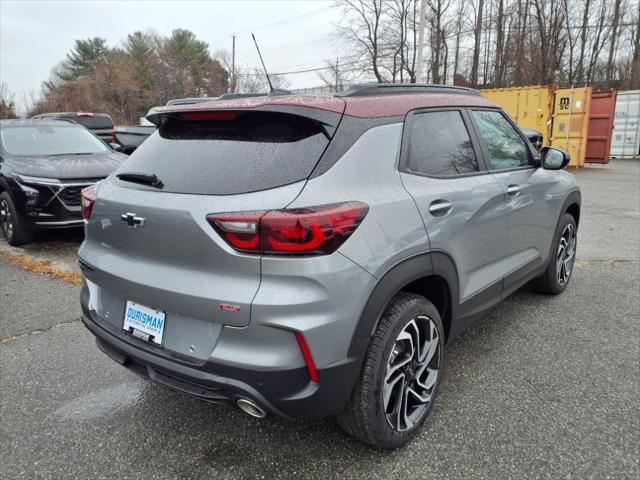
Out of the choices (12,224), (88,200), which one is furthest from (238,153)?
(12,224)

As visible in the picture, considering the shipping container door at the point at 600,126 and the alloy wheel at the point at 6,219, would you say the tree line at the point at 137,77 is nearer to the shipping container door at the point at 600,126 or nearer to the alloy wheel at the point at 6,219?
the shipping container door at the point at 600,126

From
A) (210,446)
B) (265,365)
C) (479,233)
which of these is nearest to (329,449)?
(210,446)

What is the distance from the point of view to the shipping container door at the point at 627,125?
17828 mm

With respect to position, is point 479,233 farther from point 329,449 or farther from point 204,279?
point 204,279

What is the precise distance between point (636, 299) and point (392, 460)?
322cm

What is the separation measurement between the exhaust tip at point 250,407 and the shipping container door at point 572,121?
15683 mm

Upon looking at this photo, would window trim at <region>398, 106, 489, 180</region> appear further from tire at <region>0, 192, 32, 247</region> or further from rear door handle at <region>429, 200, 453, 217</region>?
tire at <region>0, 192, 32, 247</region>

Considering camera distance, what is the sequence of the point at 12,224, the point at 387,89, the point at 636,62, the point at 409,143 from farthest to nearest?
1. the point at 636,62
2. the point at 12,224
3. the point at 387,89
4. the point at 409,143

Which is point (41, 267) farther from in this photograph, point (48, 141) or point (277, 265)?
point (277, 265)

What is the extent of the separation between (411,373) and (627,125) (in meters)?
20.4

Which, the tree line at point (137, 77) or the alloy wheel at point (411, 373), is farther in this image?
the tree line at point (137, 77)

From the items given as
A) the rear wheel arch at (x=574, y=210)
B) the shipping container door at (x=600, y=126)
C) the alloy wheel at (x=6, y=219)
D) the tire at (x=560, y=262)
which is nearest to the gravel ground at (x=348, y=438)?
the tire at (x=560, y=262)

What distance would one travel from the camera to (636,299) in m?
4.27

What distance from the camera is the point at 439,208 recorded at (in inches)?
93.7
